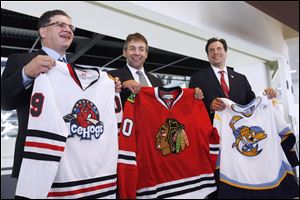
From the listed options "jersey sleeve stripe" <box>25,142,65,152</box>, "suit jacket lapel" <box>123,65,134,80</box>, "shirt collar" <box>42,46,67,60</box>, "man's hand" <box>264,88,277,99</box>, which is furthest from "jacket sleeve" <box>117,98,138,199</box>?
"man's hand" <box>264,88,277,99</box>

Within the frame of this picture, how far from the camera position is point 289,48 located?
2814 mm

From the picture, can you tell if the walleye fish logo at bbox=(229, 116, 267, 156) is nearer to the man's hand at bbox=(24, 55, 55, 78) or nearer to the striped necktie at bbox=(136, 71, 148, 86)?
the striped necktie at bbox=(136, 71, 148, 86)

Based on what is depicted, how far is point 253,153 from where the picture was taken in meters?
1.71

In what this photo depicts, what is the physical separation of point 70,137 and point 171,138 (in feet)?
1.90

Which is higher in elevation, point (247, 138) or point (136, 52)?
point (136, 52)

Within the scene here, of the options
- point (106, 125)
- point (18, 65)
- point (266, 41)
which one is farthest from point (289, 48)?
point (18, 65)

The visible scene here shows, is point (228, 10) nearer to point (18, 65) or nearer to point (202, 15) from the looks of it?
point (202, 15)

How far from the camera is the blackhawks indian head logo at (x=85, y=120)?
44.8 inches

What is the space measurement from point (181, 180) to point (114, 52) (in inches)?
40.4

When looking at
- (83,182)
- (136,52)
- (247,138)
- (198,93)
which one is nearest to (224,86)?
(198,93)

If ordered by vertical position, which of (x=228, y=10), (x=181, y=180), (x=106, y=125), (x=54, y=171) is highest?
(x=228, y=10)

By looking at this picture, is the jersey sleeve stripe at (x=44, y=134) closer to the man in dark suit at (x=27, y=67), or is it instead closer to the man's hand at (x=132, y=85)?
the man in dark suit at (x=27, y=67)

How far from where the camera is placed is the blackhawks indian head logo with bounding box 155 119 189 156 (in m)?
1.44

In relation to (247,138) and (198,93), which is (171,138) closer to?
(198,93)
